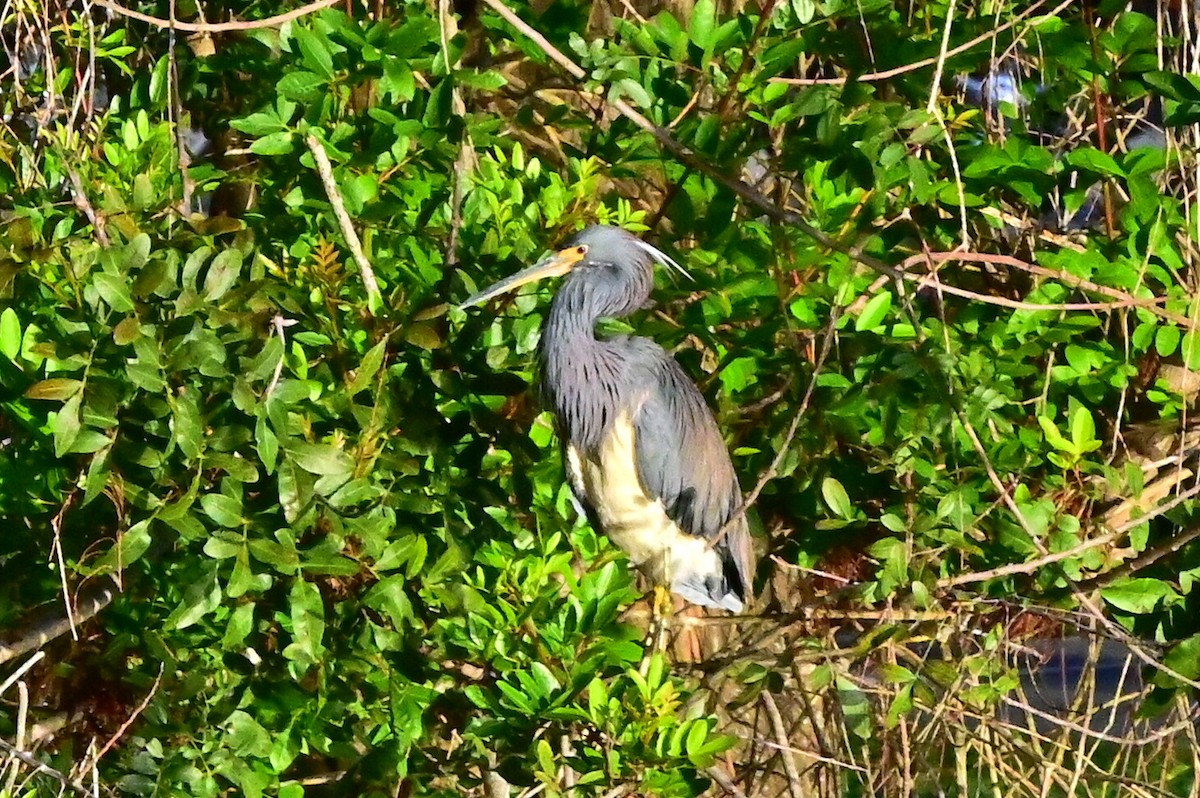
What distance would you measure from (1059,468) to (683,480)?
0.46 metres

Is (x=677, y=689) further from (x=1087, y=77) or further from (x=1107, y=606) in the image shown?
(x=1087, y=77)

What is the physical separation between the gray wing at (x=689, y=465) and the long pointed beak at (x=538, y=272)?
206 mm

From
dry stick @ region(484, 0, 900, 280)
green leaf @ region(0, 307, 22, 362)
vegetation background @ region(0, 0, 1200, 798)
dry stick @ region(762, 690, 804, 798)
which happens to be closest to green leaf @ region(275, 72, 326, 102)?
vegetation background @ region(0, 0, 1200, 798)

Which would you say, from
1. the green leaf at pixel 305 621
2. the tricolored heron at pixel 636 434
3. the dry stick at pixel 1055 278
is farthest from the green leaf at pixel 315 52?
the dry stick at pixel 1055 278

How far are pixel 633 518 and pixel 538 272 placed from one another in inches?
16.9

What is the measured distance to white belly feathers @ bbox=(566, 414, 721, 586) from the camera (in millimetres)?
1457

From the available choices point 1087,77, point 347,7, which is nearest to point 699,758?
point 1087,77

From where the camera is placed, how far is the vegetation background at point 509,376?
1042 millimetres

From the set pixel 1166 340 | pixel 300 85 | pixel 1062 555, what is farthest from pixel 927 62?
pixel 300 85

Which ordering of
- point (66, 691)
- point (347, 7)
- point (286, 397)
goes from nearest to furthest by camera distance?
point (286, 397) → point (347, 7) → point (66, 691)

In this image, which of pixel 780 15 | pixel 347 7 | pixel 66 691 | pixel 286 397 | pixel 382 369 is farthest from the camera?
pixel 66 691

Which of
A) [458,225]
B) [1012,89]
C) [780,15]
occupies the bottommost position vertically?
[458,225]

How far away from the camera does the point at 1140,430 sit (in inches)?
56.1

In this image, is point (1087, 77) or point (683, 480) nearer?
point (1087, 77)
